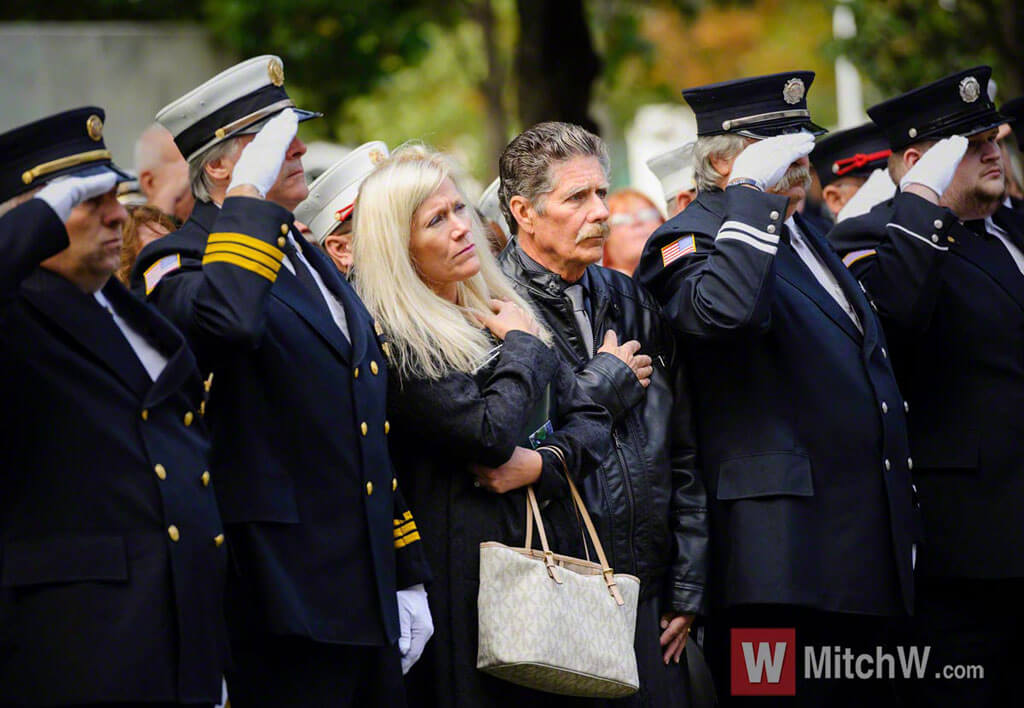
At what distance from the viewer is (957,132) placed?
546 centimetres

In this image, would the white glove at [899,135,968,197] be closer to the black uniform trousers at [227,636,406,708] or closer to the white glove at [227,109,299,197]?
the white glove at [227,109,299,197]

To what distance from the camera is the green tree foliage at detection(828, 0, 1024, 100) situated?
11.4 m

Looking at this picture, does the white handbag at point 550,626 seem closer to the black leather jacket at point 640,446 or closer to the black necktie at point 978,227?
the black leather jacket at point 640,446

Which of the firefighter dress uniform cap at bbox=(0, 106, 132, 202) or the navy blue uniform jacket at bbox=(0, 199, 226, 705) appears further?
the firefighter dress uniform cap at bbox=(0, 106, 132, 202)

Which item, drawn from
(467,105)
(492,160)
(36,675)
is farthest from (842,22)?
(36,675)

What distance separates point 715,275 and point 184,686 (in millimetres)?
2104

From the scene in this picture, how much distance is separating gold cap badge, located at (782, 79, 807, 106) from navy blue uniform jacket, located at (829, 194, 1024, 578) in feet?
1.84

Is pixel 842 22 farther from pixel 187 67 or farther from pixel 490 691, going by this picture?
pixel 490 691

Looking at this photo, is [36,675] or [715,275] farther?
[715,275]

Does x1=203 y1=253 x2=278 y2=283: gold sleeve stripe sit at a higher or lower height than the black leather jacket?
higher

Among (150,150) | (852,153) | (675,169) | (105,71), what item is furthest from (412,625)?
(105,71)

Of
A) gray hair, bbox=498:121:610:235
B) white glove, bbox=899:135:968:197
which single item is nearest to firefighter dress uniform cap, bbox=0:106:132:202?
gray hair, bbox=498:121:610:235

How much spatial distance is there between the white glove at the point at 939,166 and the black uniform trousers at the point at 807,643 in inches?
60.1

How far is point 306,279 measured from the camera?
417 cm
